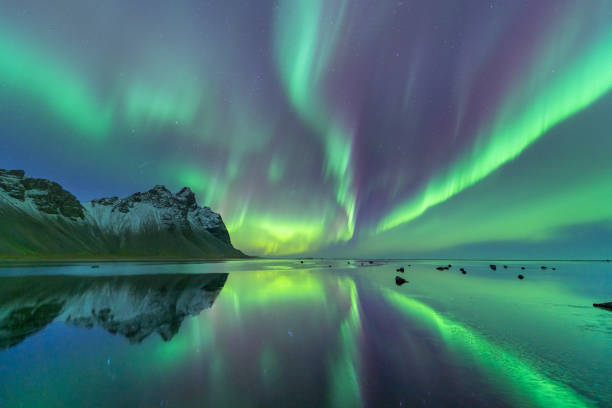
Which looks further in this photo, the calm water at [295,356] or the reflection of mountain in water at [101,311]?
the reflection of mountain in water at [101,311]

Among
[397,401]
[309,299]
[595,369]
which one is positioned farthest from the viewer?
[309,299]

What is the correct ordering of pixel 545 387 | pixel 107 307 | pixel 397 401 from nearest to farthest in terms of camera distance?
pixel 397 401
pixel 545 387
pixel 107 307

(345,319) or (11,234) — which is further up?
(11,234)

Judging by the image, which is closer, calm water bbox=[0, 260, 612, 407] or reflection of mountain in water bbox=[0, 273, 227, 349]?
calm water bbox=[0, 260, 612, 407]

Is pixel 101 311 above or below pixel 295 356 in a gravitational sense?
above

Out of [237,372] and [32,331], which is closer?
[237,372]

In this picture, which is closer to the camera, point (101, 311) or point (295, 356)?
point (295, 356)

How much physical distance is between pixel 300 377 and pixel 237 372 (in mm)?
3062

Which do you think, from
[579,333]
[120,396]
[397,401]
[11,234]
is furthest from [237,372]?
[11,234]

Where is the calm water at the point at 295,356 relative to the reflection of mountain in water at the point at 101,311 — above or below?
below

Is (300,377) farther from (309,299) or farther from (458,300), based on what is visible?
(458,300)

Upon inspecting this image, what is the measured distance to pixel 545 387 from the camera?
40.1ft

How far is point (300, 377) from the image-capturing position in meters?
12.8

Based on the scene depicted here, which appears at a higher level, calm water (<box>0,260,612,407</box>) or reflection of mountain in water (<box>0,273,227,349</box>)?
reflection of mountain in water (<box>0,273,227,349</box>)
